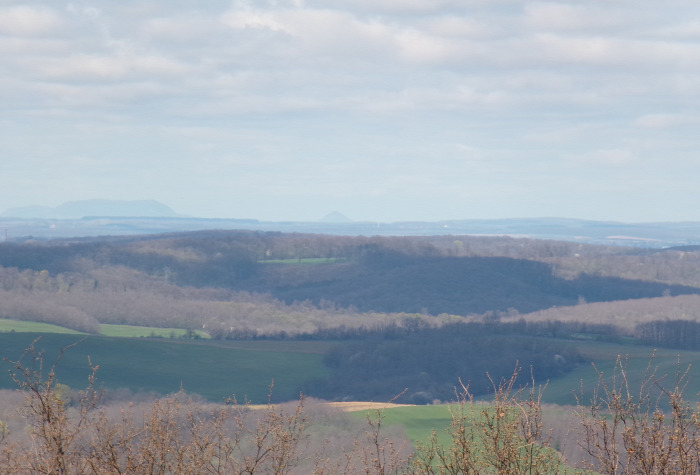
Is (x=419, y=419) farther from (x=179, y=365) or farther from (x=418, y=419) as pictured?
(x=179, y=365)

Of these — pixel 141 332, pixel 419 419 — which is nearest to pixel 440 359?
pixel 141 332

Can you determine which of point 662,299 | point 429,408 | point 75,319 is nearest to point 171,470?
point 429,408

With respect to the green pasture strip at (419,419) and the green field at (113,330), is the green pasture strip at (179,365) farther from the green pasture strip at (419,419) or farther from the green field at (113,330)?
the green pasture strip at (419,419)

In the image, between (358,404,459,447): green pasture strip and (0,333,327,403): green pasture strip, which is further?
(0,333,327,403): green pasture strip

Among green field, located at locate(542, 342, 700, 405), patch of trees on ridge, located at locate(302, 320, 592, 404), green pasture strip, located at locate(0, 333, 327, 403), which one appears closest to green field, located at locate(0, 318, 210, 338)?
green pasture strip, located at locate(0, 333, 327, 403)

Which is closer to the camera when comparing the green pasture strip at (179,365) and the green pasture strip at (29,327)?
the green pasture strip at (179,365)

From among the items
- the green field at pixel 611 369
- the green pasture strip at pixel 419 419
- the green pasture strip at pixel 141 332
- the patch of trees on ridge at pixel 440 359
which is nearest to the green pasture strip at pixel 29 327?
the green pasture strip at pixel 141 332

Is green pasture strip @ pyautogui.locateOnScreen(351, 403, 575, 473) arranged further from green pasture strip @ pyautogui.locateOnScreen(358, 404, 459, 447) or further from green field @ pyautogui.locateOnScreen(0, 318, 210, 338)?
green field @ pyautogui.locateOnScreen(0, 318, 210, 338)
